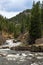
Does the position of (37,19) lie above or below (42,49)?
above

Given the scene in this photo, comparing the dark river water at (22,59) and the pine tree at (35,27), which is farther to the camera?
the pine tree at (35,27)

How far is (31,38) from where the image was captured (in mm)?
84438

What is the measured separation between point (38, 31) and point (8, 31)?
58.0 meters

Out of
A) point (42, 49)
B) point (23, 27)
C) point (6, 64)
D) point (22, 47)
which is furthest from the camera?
point (23, 27)

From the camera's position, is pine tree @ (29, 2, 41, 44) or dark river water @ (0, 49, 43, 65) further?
pine tree @ (29, 2, 41, 44)

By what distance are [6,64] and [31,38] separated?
1870 inches

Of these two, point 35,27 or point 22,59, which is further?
point 35,27

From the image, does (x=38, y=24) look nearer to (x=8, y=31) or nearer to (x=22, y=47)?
(x=22, y=47)

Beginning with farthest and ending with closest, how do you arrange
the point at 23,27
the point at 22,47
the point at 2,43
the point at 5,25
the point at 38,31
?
1. the point at 5,25
2. the point at 23,27
3. the point at 2,43
4. the point at 38,31
5. the point at 22,47

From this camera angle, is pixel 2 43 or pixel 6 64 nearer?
pixel 6 64

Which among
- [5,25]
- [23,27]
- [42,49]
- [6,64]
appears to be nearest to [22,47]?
[42,49]

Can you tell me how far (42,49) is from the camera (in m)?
63.5

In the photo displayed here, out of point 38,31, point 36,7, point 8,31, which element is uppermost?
point 36,7

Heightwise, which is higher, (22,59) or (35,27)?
(35,27)
